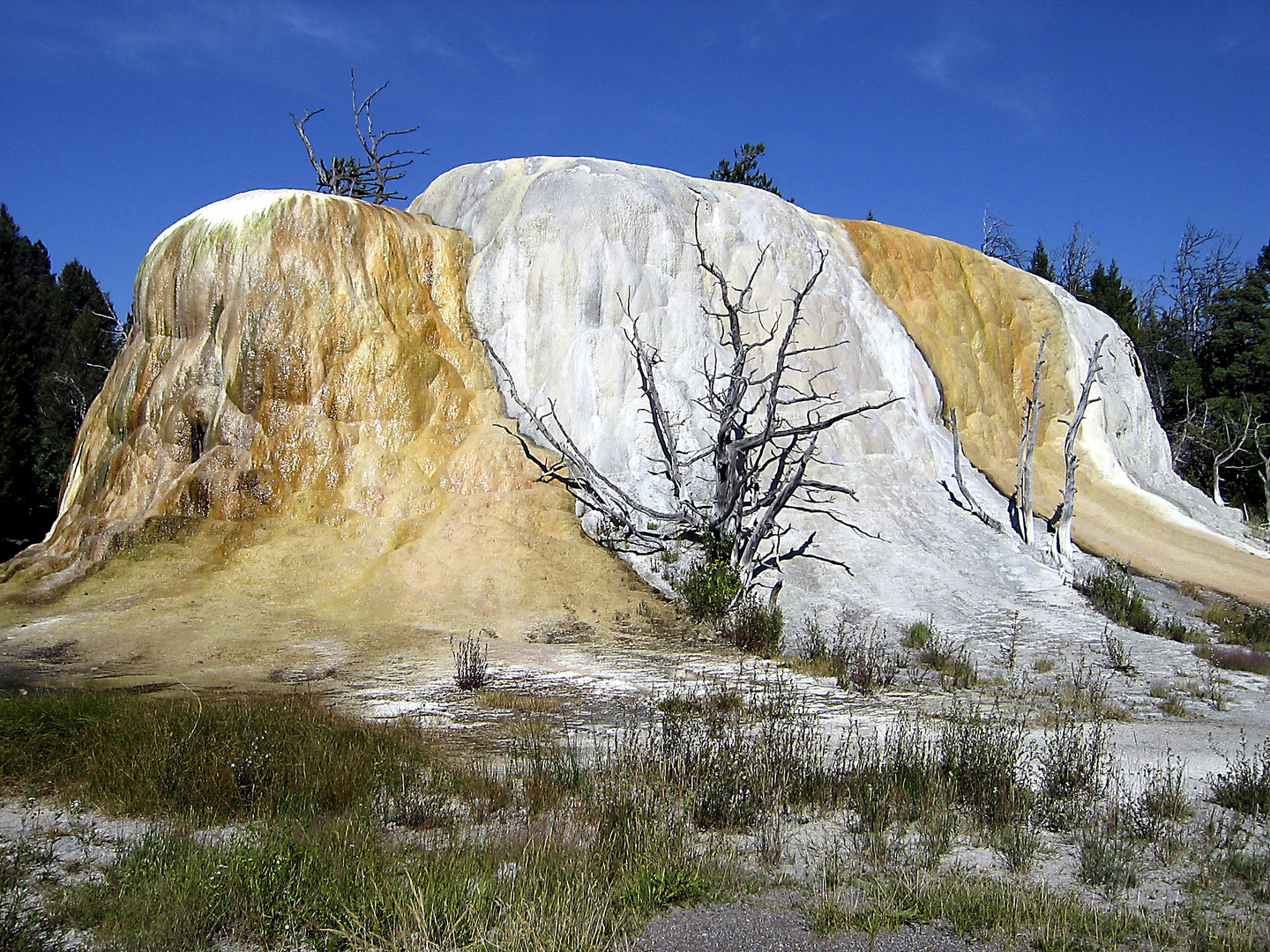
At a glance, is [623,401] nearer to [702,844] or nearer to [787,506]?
[787,506]

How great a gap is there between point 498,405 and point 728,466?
482 centimetres

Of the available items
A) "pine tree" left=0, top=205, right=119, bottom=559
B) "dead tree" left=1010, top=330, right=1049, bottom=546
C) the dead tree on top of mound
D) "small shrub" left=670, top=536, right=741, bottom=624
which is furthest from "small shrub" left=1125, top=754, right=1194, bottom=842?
"pine tree" left=0, top=205, right=119, bottom=559

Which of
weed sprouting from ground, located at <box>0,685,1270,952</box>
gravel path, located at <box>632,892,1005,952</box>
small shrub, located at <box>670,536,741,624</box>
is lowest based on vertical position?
gravel path, located at <box>632,892,1005,952</box>

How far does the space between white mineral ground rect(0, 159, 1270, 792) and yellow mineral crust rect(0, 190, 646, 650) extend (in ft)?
0.16

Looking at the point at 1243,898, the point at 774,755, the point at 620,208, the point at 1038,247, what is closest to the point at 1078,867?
the point at 1243,898

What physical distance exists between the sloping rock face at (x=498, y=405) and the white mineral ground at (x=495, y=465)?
0.06 meters

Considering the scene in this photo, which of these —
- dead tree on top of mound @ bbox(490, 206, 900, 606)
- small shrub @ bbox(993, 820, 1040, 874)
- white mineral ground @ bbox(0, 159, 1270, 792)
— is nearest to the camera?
small shrub @ bbox(993, 820, 1040, 874)

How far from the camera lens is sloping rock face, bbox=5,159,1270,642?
573 inches

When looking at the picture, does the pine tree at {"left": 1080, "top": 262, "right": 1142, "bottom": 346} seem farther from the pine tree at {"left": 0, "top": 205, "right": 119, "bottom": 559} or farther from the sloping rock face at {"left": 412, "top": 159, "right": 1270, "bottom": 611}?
the pine tree at {"left": 0, "top": 205, "right": 119, "bottom": 559}

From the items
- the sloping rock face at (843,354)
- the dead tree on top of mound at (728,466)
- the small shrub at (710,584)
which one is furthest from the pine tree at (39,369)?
the small shrub at (710,584)

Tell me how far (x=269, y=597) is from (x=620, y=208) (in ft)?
31.5

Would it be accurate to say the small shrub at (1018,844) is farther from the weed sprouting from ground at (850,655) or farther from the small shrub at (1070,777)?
the weed sprouting from ground at (850,655)

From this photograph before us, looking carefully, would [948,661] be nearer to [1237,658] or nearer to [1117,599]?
[1237,658]

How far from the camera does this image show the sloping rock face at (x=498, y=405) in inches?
573
